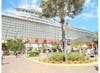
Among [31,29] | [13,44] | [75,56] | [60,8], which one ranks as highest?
[60,8]

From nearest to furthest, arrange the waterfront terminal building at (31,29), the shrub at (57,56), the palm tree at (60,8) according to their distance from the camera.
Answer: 1. the waterfront terminal building at (31,29)
2. the palm tree at (60,8)
3. the shrub at (57,56)

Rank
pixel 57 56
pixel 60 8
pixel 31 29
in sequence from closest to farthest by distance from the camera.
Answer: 1. pixel 31 29
2. pixel 60 8
3. pixel 57 56

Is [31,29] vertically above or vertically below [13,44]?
above

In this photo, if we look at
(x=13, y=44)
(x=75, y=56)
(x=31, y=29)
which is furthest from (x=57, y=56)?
(x=31, y=29)

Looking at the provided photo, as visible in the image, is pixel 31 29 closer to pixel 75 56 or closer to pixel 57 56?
pixel 57 56

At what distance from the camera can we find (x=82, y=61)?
4617mm

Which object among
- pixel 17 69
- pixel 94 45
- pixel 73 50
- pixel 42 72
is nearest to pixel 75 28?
pixel 94 45

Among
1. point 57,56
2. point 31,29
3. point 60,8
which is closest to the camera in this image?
point 31,29

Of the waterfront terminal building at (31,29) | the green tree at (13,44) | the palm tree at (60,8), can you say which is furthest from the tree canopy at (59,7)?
the waterfront terminal building at (31,29)


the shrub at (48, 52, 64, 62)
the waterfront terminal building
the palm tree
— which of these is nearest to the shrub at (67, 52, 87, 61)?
the shrub at (48, 52, 64, 62)

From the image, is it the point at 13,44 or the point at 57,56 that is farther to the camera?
the point at 57,56

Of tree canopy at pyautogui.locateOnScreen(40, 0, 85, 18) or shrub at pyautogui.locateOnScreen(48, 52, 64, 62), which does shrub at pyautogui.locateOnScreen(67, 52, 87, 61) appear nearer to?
shrub at pyautogui.locateOnScreen(48, 52, 64, 62)

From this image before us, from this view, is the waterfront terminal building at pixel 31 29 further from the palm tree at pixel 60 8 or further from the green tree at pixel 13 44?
the palm tree at pixel 60 8

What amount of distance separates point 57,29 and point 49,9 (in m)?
0.91
